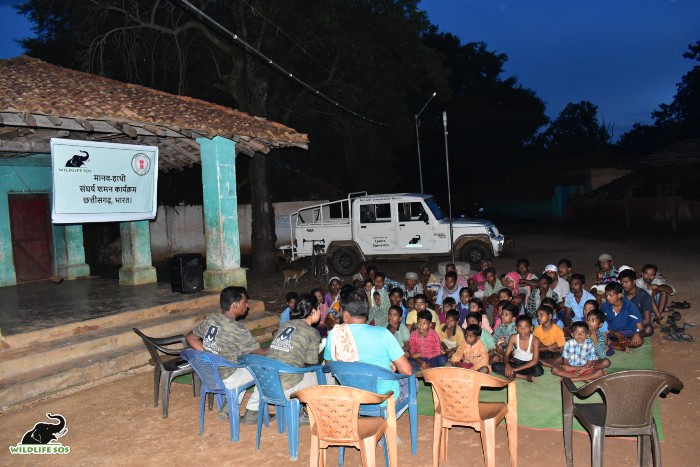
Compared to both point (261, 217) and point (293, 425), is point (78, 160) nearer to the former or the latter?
point (293, 425)

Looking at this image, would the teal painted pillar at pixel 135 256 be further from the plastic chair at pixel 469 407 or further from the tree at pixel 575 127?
the tree at pixel 575 127

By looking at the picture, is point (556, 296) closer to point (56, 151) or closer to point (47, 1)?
point (56, 151)

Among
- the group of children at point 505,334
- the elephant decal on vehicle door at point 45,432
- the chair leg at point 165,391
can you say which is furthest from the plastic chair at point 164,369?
the group of children at point 505,334

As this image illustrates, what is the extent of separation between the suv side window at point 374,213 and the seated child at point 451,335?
720 centimetres

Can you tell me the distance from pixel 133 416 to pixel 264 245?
32.9ft

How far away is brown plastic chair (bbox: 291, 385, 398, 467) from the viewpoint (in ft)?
13.2

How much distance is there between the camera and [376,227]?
1416cm

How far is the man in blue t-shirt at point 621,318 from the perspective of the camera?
738 centimetres

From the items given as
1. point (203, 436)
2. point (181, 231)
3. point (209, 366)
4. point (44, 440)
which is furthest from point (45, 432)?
point (181, 231)

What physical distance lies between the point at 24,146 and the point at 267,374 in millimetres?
7151

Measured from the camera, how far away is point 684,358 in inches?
278

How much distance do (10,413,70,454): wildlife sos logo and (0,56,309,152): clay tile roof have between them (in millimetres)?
3510

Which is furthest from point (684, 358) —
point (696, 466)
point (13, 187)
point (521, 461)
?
point (13, 187)

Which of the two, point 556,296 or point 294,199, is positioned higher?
point 294,199
